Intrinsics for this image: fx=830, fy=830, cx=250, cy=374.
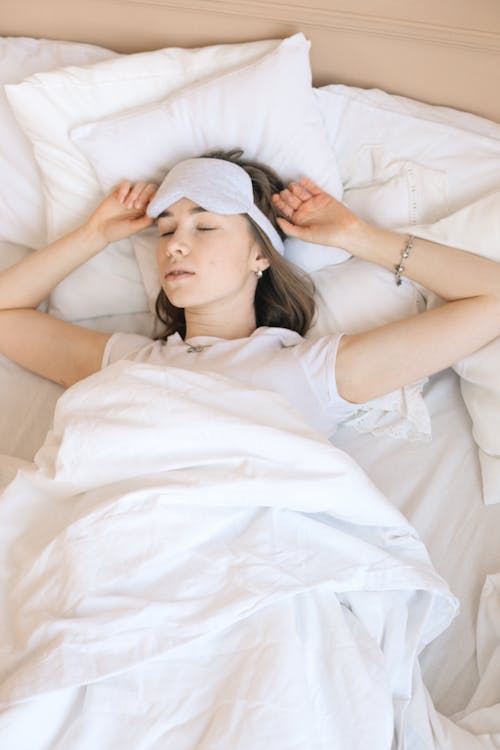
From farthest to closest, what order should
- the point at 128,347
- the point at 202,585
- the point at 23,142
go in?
the point at 23,142
the point at 128,347
the point at 202,585

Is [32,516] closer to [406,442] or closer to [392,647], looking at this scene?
[392,647]

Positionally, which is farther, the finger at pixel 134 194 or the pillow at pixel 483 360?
the finger at pixel 134 194

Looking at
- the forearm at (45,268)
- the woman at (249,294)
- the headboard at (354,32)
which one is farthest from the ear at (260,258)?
the headboard at (354,32)

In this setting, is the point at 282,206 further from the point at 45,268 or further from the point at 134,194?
the point at 45,268

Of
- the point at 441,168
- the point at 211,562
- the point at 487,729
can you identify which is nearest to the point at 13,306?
the point at 211,562

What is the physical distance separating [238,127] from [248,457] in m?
0.75

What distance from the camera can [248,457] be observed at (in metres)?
1.29

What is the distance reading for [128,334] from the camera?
1.72 meters

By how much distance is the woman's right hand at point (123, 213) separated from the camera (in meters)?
1.69

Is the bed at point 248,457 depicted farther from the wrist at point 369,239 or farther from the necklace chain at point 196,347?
the necklace chain at point 196,347

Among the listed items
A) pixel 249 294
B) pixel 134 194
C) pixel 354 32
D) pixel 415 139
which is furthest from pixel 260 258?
pixel 354 32

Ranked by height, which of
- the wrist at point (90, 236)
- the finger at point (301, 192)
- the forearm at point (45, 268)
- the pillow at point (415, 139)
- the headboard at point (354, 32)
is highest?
the headboard at point (354, 32)

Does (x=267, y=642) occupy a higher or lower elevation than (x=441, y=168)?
lower

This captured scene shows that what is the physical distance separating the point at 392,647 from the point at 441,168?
96 cm
